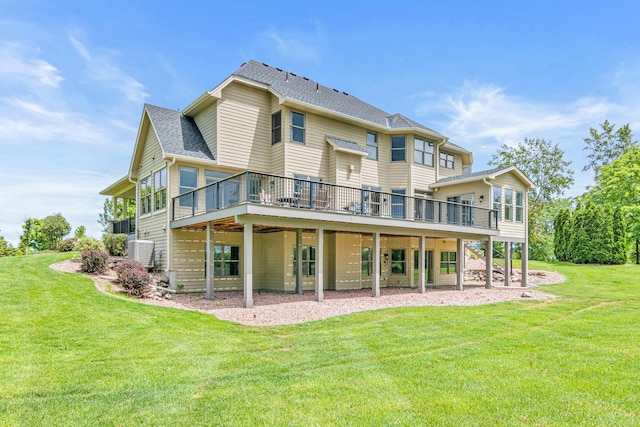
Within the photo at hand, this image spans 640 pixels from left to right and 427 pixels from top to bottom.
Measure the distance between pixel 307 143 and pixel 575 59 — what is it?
14.6m

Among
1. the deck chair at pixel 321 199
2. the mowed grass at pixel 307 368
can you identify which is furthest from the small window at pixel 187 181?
the mowed grass at pixel 307 368

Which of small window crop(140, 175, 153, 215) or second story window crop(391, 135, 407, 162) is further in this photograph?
second story window crop(391, 135, 407, 162)

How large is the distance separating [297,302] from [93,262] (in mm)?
7446

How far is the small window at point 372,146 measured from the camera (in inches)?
772

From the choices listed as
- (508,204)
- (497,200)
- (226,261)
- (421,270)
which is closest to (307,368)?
(226,261)

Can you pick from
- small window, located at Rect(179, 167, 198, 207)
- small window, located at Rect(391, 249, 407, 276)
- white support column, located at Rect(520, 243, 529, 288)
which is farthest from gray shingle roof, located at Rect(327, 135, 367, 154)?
white support column, located at Rect(520, 243, 529, 288)

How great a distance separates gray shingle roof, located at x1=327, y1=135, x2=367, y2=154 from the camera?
17719 mm

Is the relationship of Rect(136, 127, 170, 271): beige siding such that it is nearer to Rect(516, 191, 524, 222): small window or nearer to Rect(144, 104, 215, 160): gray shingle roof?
Rect(144, 104, 215, 160): gray shingle roof

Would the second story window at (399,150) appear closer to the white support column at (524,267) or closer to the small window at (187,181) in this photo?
the white support column at (524,267)

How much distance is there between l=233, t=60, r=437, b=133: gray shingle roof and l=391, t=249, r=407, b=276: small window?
604 cm

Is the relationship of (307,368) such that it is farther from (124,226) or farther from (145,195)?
(124,226)

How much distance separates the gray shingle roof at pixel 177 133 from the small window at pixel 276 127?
2717 millimetres

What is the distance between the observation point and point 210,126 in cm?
1650

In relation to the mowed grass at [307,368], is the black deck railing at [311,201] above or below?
above
